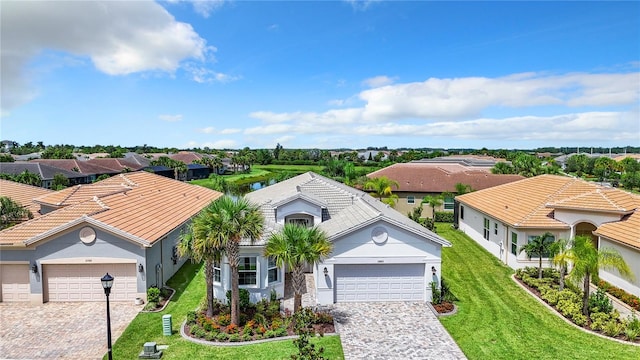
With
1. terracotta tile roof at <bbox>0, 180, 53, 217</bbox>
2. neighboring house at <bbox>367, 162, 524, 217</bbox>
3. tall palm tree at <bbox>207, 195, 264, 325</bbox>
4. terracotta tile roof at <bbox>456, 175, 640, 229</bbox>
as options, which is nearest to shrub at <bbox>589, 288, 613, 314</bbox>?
terracotta tile roof at <bbox>456, 175, 640, 229</bbox>

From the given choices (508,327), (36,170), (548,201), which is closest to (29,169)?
(36,170)

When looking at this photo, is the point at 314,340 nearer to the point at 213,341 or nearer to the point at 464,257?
the point at 213,341

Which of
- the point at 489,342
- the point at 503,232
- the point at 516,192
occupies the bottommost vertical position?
the point at 489,342

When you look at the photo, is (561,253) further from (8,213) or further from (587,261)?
(8,213)

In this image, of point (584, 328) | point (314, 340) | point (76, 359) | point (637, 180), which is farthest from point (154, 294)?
point (637, 180)

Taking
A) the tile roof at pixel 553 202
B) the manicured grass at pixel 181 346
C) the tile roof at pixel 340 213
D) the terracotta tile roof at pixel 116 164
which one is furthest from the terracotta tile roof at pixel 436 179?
the terracotta tile roof at pixel 116 164

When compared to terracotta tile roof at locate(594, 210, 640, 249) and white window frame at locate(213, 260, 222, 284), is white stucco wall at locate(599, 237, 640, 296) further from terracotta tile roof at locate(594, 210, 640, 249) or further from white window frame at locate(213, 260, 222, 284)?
white window frame at locate(213, 260, 222, 284)
